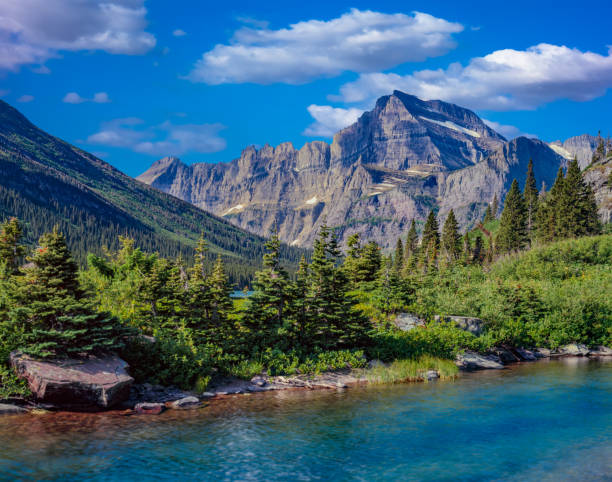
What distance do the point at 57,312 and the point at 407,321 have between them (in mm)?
34144

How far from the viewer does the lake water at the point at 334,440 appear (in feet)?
64.8

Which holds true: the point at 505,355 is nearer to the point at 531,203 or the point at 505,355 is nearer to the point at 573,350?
the point at 573,350

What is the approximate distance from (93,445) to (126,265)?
92.1ft

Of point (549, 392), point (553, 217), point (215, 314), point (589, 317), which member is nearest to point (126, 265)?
point (215, 314)

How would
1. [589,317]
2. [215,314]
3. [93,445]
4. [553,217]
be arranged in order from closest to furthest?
[93,445] → [215,314] → [589,317] → [553,217]

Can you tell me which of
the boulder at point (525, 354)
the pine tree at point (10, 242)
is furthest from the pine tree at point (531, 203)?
the pine tree at point (10, 242)

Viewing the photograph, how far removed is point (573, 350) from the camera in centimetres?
4997

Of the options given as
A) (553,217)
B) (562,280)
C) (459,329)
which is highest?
(553,217)

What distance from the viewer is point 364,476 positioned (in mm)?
19594

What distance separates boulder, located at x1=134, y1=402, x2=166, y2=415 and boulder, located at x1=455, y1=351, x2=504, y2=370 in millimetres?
27105

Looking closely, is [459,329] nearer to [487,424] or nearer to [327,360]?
[327,360]

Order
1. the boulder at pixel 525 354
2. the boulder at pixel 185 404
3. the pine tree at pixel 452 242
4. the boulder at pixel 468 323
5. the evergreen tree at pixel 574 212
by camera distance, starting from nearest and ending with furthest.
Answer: the boulder at pixel 185 404 → the boulder at pixel 525 354 → the boulder at pixel 468 323 → the evergreen tree at pixel 574 212 → the pine tree at pixel 452 242

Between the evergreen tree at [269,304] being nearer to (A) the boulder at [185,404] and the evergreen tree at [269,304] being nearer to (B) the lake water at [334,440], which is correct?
(B) the lake water at [334,440]

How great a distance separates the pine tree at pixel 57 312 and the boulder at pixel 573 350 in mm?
43625
